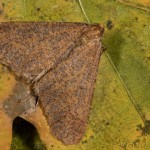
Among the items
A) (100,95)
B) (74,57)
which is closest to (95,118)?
(100,95)

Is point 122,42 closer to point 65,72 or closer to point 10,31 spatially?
point 65,72

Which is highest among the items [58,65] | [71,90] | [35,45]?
[35,45]

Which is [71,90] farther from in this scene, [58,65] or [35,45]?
[35,45]

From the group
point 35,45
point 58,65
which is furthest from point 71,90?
point 35,45

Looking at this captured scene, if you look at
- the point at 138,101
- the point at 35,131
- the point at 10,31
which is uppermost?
the point at 10,31

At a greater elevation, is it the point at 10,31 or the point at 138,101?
the point at 10,31
